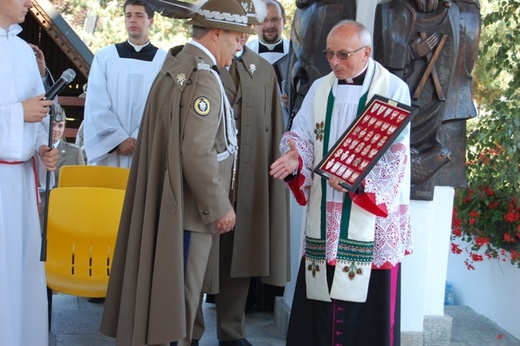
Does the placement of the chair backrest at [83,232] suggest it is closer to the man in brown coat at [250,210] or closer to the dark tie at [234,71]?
the man in brown coat at [250,210]

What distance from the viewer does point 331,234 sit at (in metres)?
4.36

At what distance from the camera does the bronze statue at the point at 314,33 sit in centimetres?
523

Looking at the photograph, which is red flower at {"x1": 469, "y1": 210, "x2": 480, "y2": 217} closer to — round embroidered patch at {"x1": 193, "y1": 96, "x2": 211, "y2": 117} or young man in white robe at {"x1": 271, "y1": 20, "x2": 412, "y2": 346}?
young man in white robe at {"x1": 271, "y1": 20, "x2": 412, "y2": 346}

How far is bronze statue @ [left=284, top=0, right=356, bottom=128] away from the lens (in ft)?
17.1

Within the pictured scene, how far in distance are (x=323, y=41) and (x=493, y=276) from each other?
2609 millimetres

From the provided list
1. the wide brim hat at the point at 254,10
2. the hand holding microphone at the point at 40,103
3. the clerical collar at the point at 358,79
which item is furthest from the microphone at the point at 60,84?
the clerical collar at the point at 358,79

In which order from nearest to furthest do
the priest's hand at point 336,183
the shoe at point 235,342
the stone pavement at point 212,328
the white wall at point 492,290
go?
1. the priest's hand at point 336,183
2. the shoe at point 235,342
3. the stone pavement at point 212,328
4. the white wall at point 492,290

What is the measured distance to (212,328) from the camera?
569 centimetres

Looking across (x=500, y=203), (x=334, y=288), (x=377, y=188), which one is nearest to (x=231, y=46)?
(x=377, y=188)

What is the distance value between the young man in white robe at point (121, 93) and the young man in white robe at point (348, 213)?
1888 mm

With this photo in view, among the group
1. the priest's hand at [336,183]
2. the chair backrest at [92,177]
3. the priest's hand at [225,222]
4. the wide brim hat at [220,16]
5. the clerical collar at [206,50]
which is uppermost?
the wide brim hat at [220,16]

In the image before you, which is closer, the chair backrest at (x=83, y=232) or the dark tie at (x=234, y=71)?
the chair backrest at (x=83, y=232)

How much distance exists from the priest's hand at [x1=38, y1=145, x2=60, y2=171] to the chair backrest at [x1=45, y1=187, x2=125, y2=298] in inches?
16.6

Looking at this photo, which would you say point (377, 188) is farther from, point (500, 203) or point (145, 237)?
point (500, 203)
